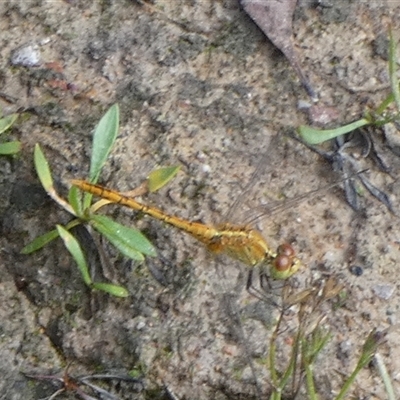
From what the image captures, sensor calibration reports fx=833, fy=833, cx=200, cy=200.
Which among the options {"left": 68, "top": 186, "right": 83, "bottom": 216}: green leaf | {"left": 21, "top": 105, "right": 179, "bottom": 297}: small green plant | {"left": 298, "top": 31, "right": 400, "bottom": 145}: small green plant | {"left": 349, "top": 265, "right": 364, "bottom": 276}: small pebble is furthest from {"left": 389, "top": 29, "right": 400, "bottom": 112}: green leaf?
{"left": 68, "top": 186, "right": 83, "bottom": 216}: green leaf

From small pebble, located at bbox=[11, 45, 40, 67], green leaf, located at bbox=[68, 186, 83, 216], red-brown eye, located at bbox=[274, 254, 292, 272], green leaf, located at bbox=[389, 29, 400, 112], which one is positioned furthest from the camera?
small pebble, located at bbox=[11, 45, 40, 67]

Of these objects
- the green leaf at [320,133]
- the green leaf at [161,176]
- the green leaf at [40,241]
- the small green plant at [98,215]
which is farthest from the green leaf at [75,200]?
the green leaf at [320,133]

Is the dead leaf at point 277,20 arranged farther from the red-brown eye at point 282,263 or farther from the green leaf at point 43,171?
the green leaf at point 43,171

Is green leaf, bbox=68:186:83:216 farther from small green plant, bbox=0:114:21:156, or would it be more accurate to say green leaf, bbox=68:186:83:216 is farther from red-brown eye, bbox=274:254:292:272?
red-brown eye, bbox=274:254:292:272

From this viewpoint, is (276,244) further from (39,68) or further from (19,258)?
(39,68)

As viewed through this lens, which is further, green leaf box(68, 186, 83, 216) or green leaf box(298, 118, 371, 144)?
green leaf box(298, 118, 371, 144)
